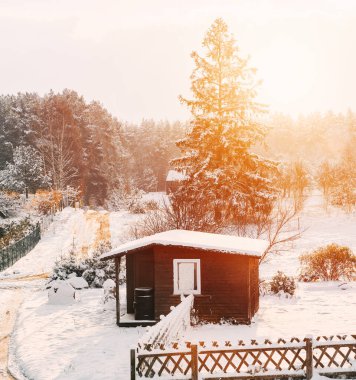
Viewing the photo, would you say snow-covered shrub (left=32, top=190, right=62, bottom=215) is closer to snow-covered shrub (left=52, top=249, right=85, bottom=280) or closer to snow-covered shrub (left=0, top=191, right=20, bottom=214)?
snow-covered shrub (left=0, top=191, right=20, bottom=214)

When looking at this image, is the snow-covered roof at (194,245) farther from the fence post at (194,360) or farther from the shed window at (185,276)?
the fence post at (194,360)

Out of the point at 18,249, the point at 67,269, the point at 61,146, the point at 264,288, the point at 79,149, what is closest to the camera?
the point at 264,288

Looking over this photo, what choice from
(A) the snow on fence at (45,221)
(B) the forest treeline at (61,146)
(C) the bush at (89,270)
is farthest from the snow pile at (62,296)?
(B) the forest treeline at (61,146)

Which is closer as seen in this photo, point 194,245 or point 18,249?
point 194,245

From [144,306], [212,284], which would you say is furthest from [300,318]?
[144,306]

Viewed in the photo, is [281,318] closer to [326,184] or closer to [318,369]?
[318,369]

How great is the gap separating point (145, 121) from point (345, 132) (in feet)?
148

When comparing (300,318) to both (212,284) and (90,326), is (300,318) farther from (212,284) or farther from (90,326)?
(90,326)

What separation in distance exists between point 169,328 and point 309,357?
13.7 ft

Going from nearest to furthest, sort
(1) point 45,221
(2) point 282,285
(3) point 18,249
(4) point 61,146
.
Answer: (2) point 282,285, (3) point 18,249, (1) point 45,221, (4) point 61,146

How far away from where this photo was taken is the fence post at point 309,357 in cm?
1134

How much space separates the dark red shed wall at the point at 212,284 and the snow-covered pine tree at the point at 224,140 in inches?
828

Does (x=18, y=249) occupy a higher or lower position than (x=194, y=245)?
lower

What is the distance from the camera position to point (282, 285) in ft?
81.1
